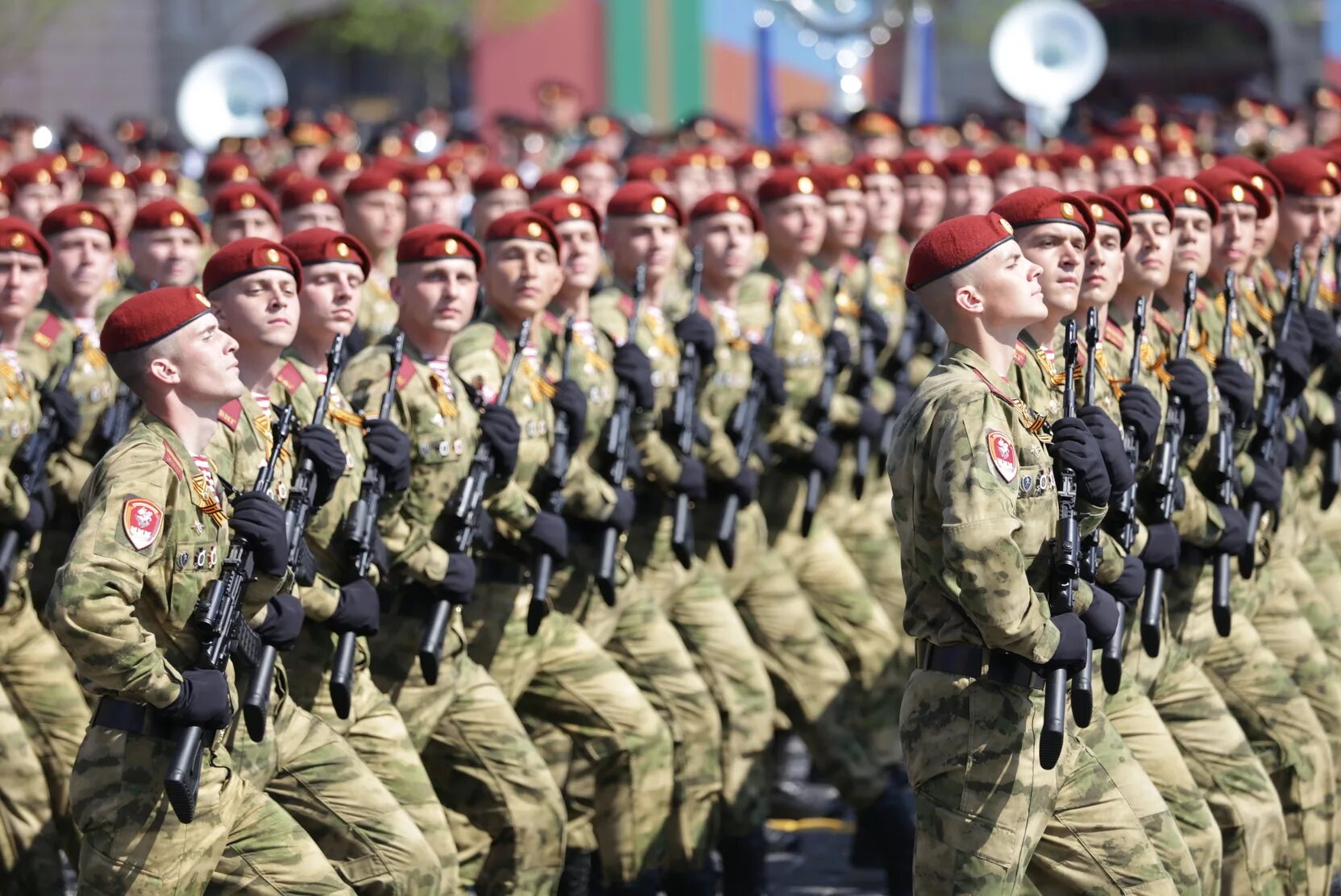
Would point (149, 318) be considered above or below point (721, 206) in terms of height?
below

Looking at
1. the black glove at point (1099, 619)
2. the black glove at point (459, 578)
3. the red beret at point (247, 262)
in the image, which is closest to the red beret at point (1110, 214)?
the black glove at point (1099, 619)

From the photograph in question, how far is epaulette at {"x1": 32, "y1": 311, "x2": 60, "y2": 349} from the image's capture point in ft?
25.7

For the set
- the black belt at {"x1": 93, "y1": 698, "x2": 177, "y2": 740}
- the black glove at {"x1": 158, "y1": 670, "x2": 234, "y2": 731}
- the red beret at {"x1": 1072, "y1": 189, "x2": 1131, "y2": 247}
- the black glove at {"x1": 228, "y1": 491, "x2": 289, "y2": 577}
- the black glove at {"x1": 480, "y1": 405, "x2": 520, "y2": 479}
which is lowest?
the black belt at {"x1": 93, "y1": 698, "x2": 177, "y2": 740}

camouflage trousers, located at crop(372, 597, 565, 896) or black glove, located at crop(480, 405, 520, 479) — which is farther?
black glove, located at crop(480, 405, 520, 479)

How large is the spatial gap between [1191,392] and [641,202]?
248 cm

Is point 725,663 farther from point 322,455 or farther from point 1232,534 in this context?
point 322,455

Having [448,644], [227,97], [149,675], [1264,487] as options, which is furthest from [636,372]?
[227,97]

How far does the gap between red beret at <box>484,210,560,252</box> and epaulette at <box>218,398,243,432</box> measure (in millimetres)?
1772

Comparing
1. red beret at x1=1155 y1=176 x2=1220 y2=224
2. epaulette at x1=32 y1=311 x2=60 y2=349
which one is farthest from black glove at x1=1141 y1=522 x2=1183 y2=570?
epaulette at x1=32 y1=311 x2=60 y2=349

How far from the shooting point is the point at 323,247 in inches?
259

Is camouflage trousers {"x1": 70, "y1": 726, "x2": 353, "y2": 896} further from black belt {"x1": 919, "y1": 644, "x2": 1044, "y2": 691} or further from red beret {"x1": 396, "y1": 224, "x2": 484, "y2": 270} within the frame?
red beret {"x1": 396, "y1": 224, "x2": 484, "y2": 270}

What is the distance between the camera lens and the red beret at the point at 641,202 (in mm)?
8320

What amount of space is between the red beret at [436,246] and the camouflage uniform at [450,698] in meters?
0.35

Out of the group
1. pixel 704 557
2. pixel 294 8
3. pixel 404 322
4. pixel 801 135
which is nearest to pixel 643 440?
pixel 704 557
